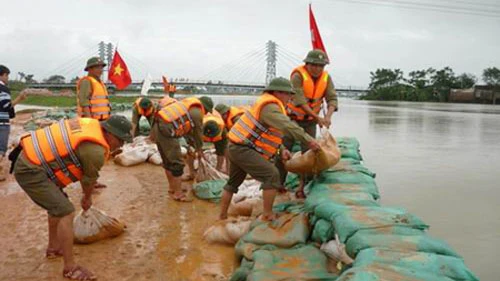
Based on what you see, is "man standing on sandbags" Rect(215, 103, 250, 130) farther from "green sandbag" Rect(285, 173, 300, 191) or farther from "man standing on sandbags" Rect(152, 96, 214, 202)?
"green sandbag" Rect(285, 173, 300, 191)

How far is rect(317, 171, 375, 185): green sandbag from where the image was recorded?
14.0 ft

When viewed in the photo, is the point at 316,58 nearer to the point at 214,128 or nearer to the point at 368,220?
the point at 214,128

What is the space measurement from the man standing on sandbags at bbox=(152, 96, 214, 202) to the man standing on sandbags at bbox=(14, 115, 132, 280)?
2.05m

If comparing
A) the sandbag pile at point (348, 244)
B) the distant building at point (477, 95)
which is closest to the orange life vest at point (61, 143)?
the sandbag pile at point (348, 244)

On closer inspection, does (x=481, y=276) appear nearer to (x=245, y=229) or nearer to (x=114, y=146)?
(x=245, y=229)

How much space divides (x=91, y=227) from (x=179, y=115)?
183 centimetres

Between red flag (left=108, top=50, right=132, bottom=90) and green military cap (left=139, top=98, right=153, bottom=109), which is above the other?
Result: red flag (left=108, top=50, right=132, bottom=90)

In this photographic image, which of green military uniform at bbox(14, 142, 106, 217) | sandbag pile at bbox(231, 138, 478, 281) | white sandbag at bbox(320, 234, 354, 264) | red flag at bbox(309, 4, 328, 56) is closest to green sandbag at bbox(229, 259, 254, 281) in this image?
sandbag pile at bbox(231, 138, 478, 281)

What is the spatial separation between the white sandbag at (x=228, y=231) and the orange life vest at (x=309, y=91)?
138cm

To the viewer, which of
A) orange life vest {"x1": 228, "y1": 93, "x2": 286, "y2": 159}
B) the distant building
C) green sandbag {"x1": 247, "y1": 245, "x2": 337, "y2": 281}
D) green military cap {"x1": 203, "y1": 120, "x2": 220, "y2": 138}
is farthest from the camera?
the distant building

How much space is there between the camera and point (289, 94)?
3.95 meters

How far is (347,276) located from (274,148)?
6.30ft

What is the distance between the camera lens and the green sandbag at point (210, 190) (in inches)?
211

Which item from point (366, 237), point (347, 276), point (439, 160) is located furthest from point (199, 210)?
point (439, 160)
